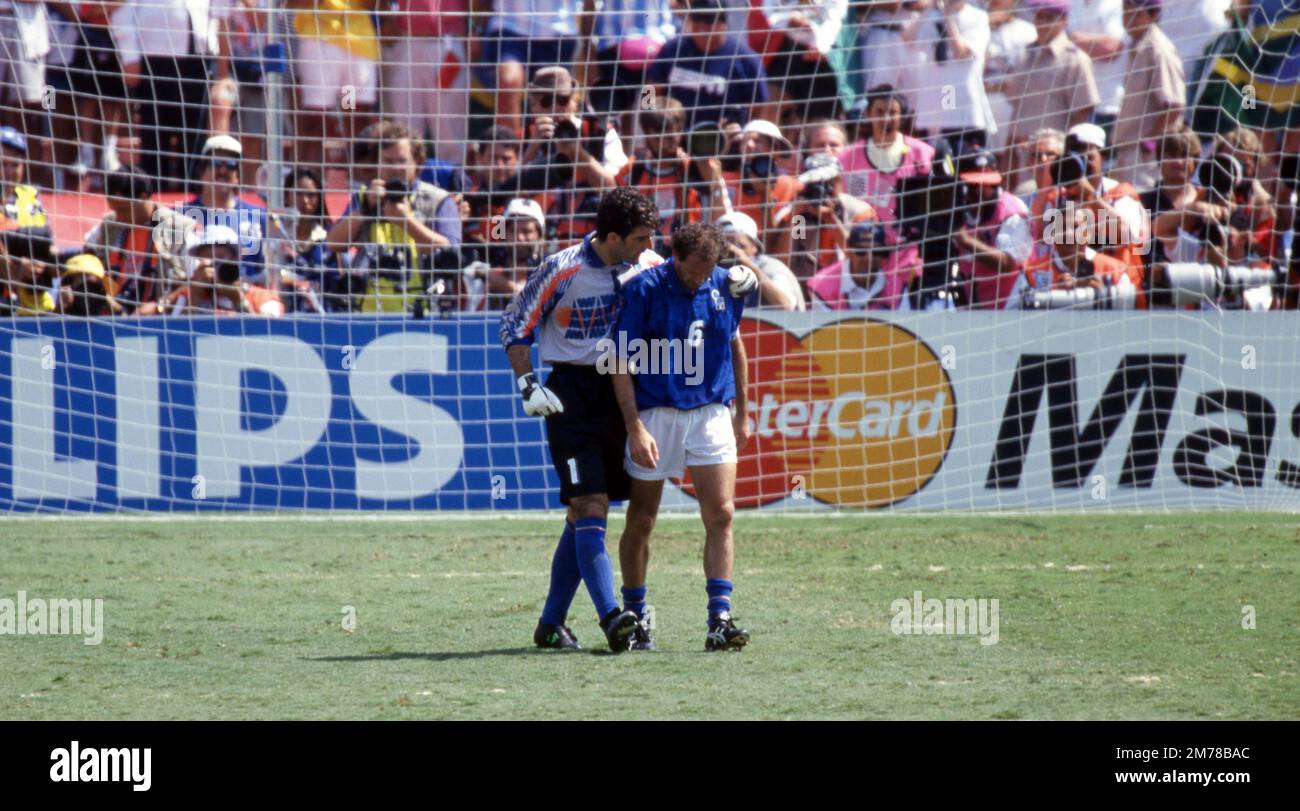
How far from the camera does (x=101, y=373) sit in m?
11.8

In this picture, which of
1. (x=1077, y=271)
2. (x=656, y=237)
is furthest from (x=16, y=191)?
(x=1077, y=271)

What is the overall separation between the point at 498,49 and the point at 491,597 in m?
6.08

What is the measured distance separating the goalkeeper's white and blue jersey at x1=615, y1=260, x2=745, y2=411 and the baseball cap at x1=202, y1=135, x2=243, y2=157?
6520 mm

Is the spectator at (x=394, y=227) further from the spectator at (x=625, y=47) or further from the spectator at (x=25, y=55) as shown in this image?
the spectator at (x=25, y=55)

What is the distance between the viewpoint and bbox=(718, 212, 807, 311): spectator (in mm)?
11961

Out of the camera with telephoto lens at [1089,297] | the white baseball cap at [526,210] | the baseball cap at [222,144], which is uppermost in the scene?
the baseball cap at [222,144]

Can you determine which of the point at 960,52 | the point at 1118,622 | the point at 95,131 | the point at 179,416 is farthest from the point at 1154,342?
the point at 95,131

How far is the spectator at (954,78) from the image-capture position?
13.2 meters

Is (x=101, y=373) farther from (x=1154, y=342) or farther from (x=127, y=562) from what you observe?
(x=1154, y=342)

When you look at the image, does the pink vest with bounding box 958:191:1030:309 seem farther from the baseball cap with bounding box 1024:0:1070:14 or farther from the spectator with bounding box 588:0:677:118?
the spectator with bounding box 588:0:677:118

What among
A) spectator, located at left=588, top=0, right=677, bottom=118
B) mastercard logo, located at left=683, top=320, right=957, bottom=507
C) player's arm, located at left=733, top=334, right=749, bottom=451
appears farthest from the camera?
spectator, located at left=588, top=0, right=677, bottom=118

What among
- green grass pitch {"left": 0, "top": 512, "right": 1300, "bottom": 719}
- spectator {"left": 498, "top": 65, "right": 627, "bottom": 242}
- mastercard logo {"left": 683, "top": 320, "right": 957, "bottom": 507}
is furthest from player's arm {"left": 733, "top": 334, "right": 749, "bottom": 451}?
spectator {"left": 498, "top": 65, "right": 627, "bottom": 242}

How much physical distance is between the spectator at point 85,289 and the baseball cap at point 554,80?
3.57 metres

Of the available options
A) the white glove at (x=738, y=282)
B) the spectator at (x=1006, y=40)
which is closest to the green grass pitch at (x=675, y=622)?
the white glove at (x=738, y=282)
